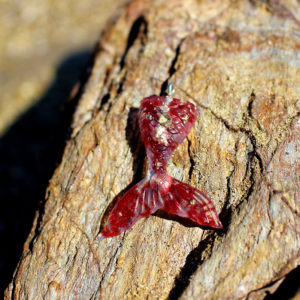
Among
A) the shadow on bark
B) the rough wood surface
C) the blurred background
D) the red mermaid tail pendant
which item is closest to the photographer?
the rough wood surface

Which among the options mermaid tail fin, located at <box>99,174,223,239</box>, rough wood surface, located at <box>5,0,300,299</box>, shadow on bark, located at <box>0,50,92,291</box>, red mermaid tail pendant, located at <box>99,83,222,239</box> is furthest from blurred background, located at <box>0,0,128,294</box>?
mermaid tail fin, located at <box>99,174,223,239</box>

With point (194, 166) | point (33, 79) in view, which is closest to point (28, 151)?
point (33, 79)

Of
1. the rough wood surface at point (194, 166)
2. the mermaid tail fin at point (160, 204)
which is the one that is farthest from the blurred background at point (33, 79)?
the mermaid tail fin at point (160, 204)

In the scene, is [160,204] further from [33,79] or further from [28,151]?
[33,79]

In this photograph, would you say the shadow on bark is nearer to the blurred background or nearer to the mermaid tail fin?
the blurred background

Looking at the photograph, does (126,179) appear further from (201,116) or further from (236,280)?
(236,280)

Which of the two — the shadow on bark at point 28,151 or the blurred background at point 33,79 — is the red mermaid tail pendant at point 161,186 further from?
the blurred background at point 33,79
